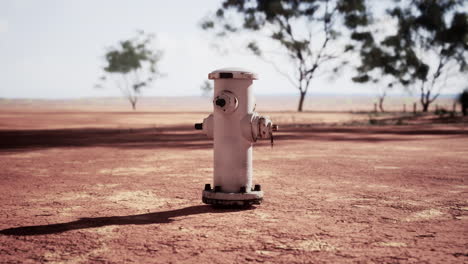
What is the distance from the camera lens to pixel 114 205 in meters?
4.89

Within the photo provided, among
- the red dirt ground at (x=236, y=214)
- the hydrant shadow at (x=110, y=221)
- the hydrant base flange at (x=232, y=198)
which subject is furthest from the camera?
the hydrant base flange at (x=232, y=198)

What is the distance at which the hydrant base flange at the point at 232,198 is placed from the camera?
467cm

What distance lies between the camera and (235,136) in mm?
4766

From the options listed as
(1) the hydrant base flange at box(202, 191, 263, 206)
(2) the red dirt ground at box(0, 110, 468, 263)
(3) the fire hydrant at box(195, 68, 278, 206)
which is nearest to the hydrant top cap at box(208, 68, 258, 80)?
(3) the fire hydrant at box(195, 68, 278, 206)

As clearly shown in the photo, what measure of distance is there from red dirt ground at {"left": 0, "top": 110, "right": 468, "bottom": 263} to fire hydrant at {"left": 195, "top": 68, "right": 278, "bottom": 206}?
0.19m

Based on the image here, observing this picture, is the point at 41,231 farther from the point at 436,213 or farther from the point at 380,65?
the point at 380,65

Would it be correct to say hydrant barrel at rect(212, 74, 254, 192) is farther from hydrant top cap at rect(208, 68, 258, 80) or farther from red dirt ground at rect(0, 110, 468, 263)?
red dirt ground at rect(0, 110, 468, 263)

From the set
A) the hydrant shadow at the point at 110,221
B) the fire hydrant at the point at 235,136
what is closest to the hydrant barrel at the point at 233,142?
the fire hydrant at the point at 235,136

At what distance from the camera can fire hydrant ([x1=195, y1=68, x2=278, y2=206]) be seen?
4.70m

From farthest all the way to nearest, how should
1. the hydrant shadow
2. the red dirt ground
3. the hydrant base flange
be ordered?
the hydrant base flange
the hydrant shadow
the red dirt ground

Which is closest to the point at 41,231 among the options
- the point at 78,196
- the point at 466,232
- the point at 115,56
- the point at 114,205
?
the point at 114,205

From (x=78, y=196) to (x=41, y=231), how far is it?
1.54m

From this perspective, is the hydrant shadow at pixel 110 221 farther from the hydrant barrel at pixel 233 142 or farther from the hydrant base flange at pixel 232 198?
the hydrant barrel at pixel 233 142

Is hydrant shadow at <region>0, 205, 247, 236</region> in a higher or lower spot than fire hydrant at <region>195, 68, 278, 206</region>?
lower
